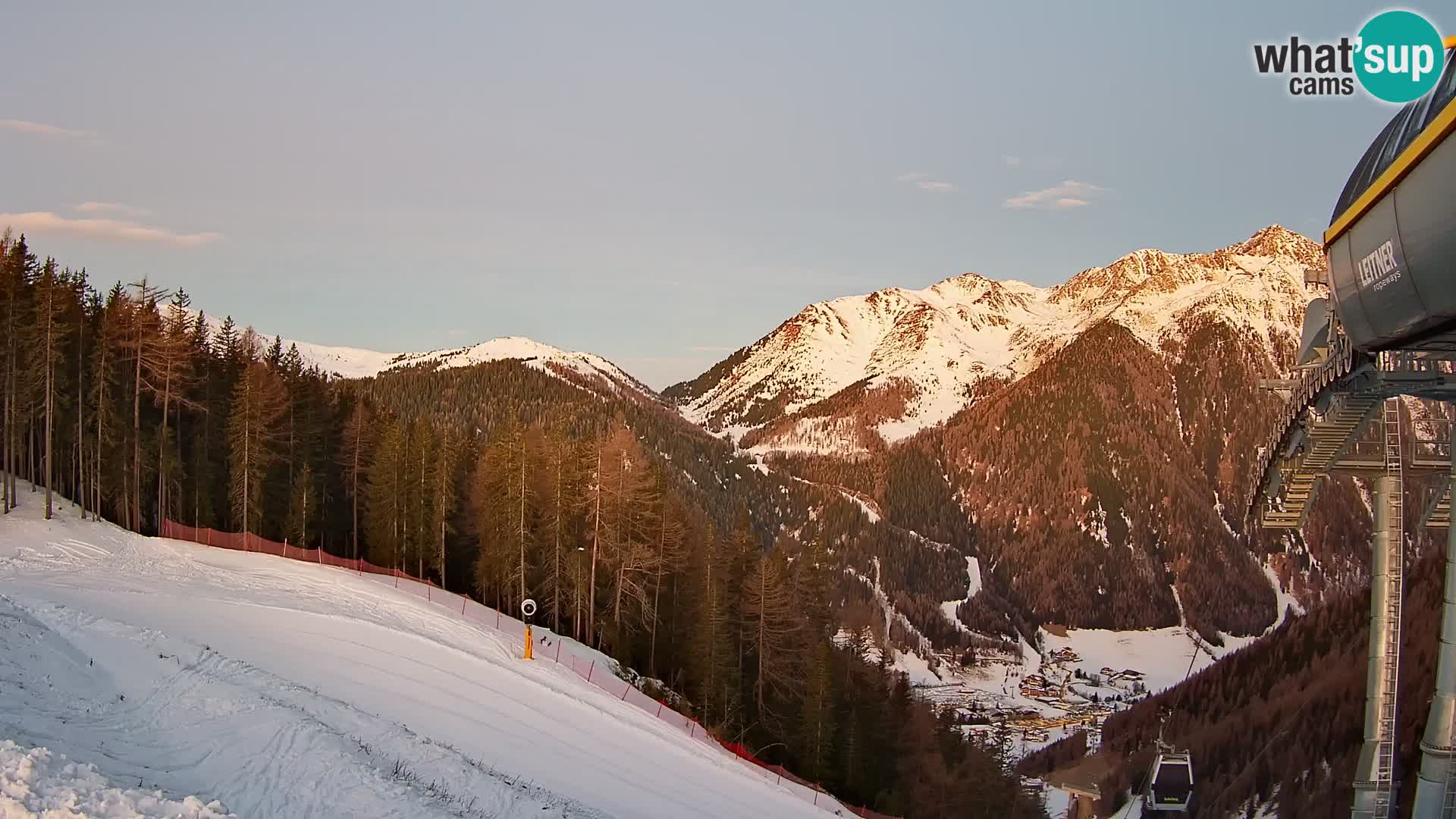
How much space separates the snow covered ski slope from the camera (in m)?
16.0

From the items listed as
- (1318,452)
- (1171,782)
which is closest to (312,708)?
(1318,452)

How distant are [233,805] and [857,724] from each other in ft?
112

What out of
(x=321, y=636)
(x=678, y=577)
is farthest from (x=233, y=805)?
(x=678, y=577)

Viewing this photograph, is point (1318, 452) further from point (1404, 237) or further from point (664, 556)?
point (664, 556)

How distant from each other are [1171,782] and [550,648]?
72.0 feet

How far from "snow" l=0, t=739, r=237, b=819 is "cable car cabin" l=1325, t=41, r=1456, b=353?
15436mm

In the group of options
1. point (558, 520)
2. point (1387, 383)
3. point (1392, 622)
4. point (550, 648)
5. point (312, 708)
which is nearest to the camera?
point (1387, 383)

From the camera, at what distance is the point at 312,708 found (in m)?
20.8

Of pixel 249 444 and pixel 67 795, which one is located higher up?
pixel 249 444

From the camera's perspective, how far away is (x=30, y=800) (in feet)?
38.8

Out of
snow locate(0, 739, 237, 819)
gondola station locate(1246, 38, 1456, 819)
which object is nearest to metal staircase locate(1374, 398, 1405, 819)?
gondola station locate(1246, 38, 1456, 819)

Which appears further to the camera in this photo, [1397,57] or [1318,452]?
[1318,452]

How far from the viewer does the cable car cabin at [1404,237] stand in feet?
29.7

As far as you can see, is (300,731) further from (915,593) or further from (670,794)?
(915,593)
